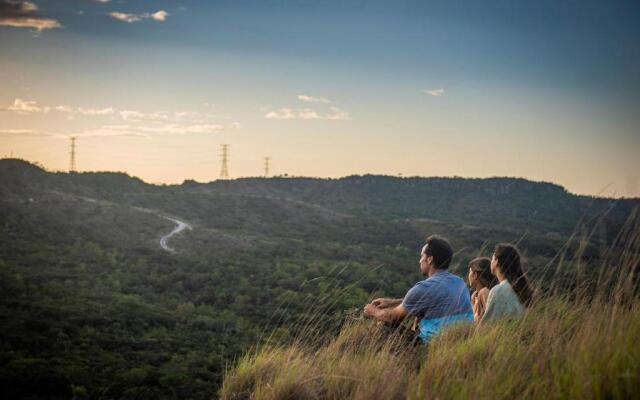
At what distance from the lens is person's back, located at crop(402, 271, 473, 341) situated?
4336 mm

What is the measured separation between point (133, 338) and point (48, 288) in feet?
31.9

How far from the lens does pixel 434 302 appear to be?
4.38 m

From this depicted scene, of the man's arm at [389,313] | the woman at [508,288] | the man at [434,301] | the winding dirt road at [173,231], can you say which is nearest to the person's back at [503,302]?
the woman at [508,288]

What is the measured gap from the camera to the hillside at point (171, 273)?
1605 centimetres

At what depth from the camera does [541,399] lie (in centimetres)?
247

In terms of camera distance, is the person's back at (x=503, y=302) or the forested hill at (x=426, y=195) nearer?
the person's back at (x=503, y=302)

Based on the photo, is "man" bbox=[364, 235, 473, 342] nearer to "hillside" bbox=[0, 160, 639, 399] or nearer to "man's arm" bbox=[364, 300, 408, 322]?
"man's arm" bbox=[364, 300, 408, 322]

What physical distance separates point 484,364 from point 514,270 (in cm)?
192

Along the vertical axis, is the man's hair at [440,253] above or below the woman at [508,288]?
above

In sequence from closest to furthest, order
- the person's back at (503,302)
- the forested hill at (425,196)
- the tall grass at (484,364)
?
the tall grass at (484,364) → the person's back at (503,302) → the forested hill at (425,196)

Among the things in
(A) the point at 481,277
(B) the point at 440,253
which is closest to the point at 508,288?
(B) the point at 440,253

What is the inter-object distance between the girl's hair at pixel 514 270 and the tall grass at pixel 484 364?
0.61 feet

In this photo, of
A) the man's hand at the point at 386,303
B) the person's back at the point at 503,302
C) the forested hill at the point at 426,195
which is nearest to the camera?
the person's back at the point at 503,302

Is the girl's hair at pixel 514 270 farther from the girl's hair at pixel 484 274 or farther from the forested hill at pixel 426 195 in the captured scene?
the forested hill at pixel 426 195
